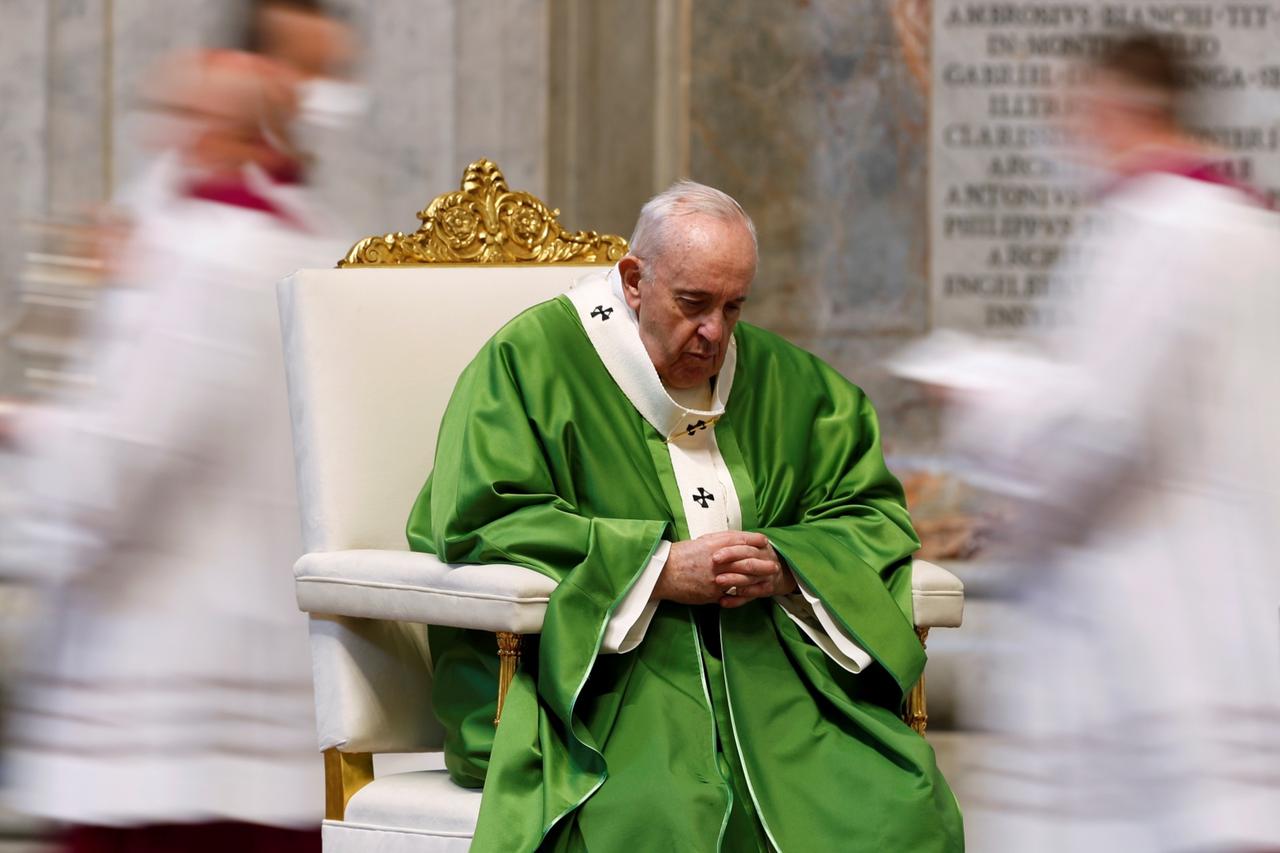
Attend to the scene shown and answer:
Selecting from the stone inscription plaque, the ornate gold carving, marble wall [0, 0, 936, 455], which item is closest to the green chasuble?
the ornate gold carving

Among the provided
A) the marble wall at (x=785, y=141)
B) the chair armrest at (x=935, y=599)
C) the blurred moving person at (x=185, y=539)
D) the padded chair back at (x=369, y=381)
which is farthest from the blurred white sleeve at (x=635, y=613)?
the marble wall at (x=785, y=141)

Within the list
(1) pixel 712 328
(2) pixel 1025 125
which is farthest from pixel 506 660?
(2) pixel 1025 125

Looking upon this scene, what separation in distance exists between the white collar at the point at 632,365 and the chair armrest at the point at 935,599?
49 cm

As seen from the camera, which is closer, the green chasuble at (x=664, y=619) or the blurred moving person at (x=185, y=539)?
the green chasuble at (x=664, y=619)

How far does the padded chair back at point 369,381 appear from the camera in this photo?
3719mm

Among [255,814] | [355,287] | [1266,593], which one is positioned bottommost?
[255,814]

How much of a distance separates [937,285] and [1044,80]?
845 mm

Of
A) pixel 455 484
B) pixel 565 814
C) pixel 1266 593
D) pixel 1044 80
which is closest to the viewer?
pixel 565 814

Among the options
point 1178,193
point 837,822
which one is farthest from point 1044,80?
point 837,822

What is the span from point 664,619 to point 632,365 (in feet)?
1.68

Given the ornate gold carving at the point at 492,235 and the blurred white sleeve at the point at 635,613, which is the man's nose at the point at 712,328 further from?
the ornate gold carving at the point at 492,235

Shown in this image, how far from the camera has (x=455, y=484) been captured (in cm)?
350

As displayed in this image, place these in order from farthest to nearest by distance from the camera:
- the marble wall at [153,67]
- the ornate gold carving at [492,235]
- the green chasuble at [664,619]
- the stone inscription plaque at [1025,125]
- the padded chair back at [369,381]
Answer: the stone inscription plaque at [1025,125] < the marble wall at [153,67] < the ornate gold carving at [492,235] < the padded chair back at [369,381] < the green chasuble at [664,619]

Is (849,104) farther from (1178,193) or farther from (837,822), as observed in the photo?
(837,822)
